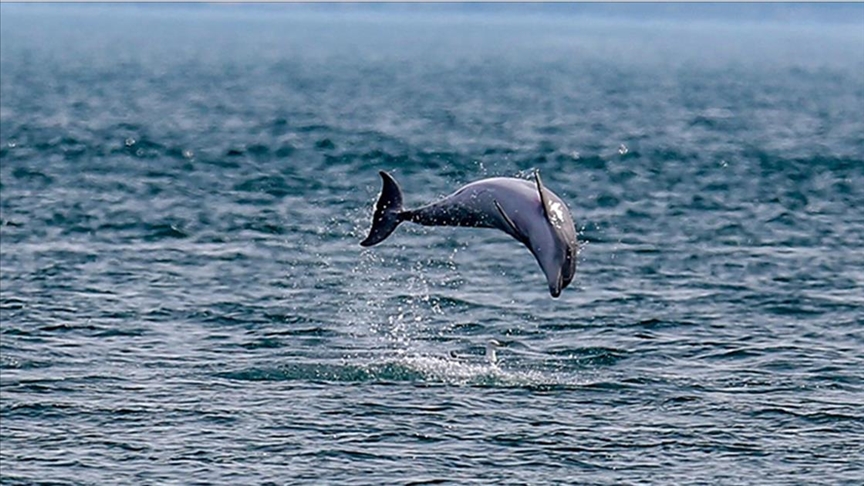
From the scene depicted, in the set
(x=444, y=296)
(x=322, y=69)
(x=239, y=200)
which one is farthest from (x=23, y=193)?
(x=322, y=69)

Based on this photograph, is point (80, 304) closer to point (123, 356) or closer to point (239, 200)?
point (123, 356)

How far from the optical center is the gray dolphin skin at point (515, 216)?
24.6 meters

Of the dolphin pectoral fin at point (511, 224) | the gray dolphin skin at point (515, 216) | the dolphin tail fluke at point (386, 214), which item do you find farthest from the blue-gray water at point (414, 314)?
the dolphin pectoral fin at point (511, 224)

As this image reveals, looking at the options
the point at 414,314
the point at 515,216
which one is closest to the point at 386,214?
the point at 515,216

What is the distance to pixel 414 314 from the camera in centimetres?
3656

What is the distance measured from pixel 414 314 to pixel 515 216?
11588 millimetres

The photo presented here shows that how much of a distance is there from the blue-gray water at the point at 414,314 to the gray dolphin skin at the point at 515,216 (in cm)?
293

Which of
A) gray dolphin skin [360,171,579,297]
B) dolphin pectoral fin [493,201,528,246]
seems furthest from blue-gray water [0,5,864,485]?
dolphin pectoral fin [493,201,528,246]

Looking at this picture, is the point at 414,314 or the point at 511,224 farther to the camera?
the point at 414,314

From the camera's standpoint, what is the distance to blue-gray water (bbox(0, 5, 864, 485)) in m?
26.1

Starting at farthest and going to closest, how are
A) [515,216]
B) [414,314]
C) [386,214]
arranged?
[414,314] → [386,214] → [515,216]

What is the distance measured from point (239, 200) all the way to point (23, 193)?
6036mm

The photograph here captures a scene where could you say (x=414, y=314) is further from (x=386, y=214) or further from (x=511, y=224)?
(x=511, y=224)

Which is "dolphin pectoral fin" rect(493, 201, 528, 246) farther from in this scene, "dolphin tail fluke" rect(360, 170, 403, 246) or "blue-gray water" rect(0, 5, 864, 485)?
"blue-gray water" rect(0, 5, 864, 485)
